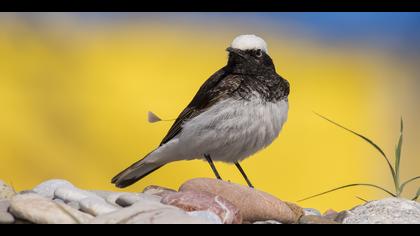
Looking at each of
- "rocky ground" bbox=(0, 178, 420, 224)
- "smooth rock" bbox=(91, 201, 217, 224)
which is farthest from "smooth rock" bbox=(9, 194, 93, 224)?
"smooth rock" bbox=(91, 201, 217, 224)

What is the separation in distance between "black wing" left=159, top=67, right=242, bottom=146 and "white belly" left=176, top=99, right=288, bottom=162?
0.08 m

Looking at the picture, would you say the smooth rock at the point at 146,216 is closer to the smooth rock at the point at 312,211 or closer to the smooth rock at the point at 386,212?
the smooth rock at the point at 386,212

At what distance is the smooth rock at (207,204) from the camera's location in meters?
4.46

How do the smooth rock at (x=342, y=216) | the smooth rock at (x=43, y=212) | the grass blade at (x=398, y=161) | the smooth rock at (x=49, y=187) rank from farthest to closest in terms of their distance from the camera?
the grass blade at (x=398, y=161), the smooth rock at (x=49, y=187), the smooth rock at (x=342, y=216), the smooth rock at (x=43, y=212)

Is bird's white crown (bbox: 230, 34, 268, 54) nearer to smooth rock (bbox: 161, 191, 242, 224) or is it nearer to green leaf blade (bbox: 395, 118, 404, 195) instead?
green leaf blade (bbox: 395, 118, 404, 195)

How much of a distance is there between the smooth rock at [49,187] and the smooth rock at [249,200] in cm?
93

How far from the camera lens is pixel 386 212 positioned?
16.4 feet

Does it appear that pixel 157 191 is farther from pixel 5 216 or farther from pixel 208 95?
pixel 5 216

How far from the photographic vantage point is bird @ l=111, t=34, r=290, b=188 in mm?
5559

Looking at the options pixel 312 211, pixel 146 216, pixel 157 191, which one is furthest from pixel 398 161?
pixel 146 216

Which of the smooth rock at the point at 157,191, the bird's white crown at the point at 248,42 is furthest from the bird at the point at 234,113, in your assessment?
the smooth rock at the point at 157,191

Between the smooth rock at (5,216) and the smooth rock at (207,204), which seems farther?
the smooth rock at (207,204)

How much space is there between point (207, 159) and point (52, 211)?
220cm

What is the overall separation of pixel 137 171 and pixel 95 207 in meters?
1.92
